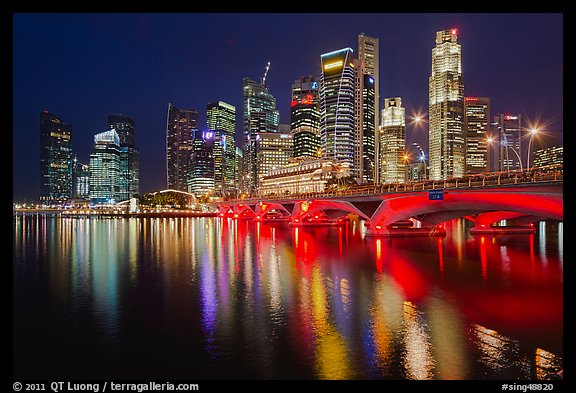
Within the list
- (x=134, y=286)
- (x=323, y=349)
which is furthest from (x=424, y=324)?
(x=134, y=286)

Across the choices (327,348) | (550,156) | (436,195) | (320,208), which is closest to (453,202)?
(436,195)

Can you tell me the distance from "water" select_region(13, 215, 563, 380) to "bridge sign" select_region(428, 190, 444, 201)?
7.28 metres

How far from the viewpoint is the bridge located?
32.1 meters

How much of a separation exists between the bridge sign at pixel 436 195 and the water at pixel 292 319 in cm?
728

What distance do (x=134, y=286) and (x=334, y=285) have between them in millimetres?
13775

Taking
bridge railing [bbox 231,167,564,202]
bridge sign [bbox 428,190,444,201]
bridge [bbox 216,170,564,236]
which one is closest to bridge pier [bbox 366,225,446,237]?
bridge [bbox 216,170,564,236]

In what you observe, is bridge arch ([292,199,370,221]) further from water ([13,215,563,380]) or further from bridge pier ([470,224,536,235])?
water ([13,215,563,380])

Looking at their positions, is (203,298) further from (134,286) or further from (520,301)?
(520,301)

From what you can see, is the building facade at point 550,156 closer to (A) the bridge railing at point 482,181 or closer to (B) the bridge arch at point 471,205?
(B) the bridge arch at point 471,205

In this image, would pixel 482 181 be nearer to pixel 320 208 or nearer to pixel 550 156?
pixel 320 208

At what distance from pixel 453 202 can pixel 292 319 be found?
30.5 meters

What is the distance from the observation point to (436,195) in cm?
4244

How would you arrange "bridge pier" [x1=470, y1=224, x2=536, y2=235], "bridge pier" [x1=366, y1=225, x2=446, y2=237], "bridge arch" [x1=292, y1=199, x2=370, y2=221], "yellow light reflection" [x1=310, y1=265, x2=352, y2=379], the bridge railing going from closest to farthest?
1. "yellow light reflection" [x1=310, y1=265, x2=352, y2=379]
2. the bridge railing
3. "bridge pier" [x1=366, y1=225, x2=446, y2=237]
4. "bridge pier" [x1=470, y1=224, x2=536, y2=235]
5. "bridge arch" [x1=292, y1=199, x2=370, y2=221]

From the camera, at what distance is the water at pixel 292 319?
1362 centimetres
